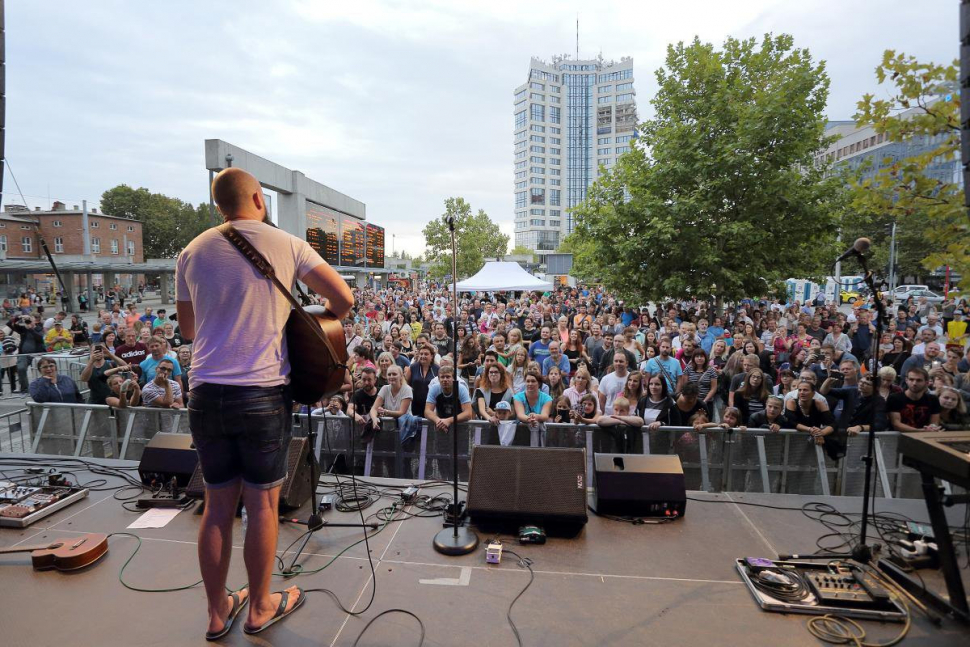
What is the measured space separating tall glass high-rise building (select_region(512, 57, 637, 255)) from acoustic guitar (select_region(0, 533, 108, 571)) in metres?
111

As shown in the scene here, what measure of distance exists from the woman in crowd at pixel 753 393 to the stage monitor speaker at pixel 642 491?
10.5 ft

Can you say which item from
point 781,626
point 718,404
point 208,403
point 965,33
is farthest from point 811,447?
point 208,403

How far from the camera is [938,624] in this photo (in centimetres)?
244

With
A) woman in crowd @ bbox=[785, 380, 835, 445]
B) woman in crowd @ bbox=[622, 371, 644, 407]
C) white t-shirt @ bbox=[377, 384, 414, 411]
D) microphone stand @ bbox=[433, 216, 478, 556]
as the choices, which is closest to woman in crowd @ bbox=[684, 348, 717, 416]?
woman in crowd @ bbox=[622, 371, 644, 407]

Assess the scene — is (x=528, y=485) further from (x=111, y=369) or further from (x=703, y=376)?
(x=111, y=369)

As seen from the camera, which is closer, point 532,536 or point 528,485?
point 532,536

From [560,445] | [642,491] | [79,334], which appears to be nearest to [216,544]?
[642,491]

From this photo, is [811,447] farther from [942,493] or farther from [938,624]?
[938,624]

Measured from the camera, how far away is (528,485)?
11.4 feet

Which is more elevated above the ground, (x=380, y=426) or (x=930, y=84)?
(x=930, y=84)

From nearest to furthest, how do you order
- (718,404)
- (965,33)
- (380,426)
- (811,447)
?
(965,33) → (811,447) → (380,426) → (718,404)

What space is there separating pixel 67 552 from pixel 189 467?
1113 mm

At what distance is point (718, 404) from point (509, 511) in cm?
478

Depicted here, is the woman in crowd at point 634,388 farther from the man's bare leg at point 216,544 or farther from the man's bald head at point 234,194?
the man's bald head at point 234,194
